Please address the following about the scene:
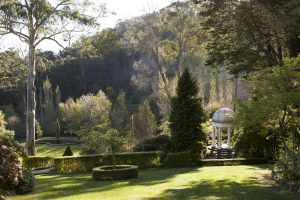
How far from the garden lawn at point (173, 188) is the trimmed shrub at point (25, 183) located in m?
0.28

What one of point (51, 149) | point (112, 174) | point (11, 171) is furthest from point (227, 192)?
point (51, 149)

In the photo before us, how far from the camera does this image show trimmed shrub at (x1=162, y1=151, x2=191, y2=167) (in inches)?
973

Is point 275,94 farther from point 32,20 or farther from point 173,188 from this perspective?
point 32,20

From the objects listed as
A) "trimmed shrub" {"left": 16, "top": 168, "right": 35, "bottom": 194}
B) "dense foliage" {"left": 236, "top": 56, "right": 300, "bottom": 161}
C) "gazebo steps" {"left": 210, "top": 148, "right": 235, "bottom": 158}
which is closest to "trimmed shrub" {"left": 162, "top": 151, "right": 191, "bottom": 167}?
"gazebo steps" {"left": 210, "top": 148, "right": 235, "bottom": 158}

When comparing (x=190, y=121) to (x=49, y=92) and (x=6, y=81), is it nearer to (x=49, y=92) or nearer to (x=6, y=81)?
(x=6, y=81)

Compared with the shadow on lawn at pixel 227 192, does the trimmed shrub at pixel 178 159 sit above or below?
above

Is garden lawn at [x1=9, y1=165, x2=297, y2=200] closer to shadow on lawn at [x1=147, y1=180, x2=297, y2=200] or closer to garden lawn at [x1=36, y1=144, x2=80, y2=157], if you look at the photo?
shadow on lawn at [x1=147, y1=180, x2=297, y2=200]

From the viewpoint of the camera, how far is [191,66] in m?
47.4

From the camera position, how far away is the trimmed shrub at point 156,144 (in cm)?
2755

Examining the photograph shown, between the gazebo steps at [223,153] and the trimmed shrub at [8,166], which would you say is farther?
the gazebo steps at [223,153]

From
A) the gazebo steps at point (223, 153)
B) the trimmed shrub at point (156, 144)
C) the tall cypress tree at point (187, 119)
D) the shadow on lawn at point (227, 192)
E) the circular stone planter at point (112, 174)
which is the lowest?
the shadow on lawn at point (227, 192)

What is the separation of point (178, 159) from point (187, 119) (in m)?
2.56

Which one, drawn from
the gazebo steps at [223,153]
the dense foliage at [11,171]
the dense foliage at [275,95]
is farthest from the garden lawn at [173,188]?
the gazebo steps at [223,153]

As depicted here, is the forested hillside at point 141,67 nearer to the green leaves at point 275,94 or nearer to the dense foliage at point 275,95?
the dense foliage at point 275,95
